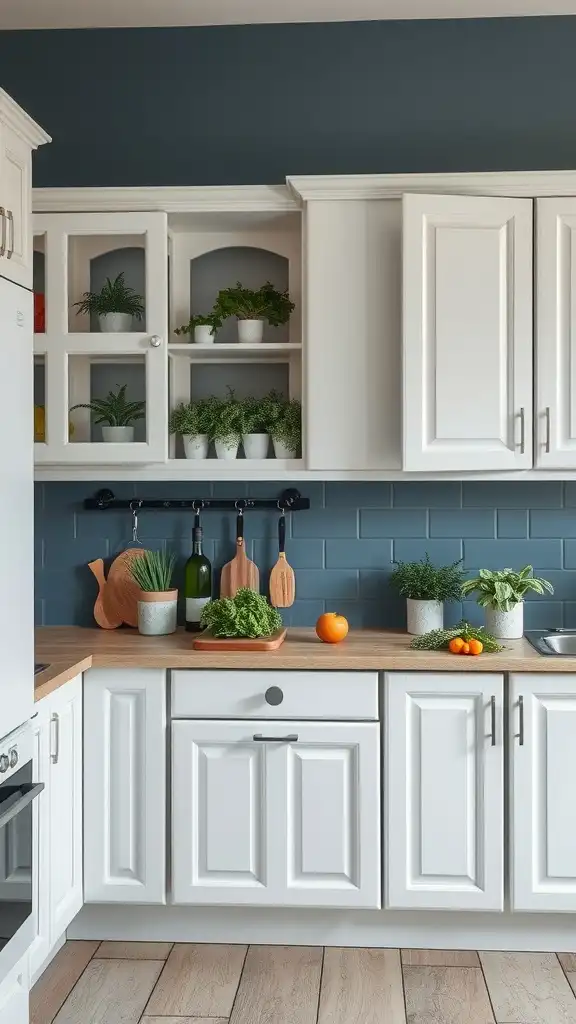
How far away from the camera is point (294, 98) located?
11.4 ft

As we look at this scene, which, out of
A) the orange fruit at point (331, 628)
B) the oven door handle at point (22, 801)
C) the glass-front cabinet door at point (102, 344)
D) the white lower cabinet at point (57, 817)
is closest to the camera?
the oven door handle at point (22, 801)

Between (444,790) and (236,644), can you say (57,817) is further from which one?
(444,790)

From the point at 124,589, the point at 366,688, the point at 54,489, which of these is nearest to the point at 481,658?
the point at 366,688

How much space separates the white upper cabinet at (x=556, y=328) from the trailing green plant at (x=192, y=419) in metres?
1.08

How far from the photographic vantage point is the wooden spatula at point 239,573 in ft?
11.3

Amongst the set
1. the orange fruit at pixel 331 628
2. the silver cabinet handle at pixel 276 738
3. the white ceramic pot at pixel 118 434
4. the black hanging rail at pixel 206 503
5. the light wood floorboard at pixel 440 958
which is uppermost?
the white ceramic pot at pixel 118 434

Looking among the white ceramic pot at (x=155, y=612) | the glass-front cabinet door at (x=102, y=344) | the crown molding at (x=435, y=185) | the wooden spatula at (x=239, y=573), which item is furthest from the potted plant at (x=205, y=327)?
the white ceramic pot at (x=155, y=612)

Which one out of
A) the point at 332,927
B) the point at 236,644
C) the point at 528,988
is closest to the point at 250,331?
the point at 236,644

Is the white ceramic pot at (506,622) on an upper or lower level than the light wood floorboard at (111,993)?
upper

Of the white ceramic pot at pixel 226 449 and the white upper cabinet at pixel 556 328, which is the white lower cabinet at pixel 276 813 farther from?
the white upper cabinet at pixel 556 328

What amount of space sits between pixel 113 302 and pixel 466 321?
1152mm

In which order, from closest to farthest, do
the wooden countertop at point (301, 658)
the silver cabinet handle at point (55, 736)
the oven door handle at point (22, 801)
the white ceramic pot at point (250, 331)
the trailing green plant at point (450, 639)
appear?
the oven door handle at point (22, 801)
the silver cabinet handle at point (55, 736)
the wooden countertop at point (301, 658)
the trailing green plant at point (450, 639)
the white ceramic pot at point (250, 331)

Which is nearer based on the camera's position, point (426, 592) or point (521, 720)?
point (521, 720)

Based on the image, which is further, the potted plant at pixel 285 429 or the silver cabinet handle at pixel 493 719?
the potted plant at pixel 285 429
